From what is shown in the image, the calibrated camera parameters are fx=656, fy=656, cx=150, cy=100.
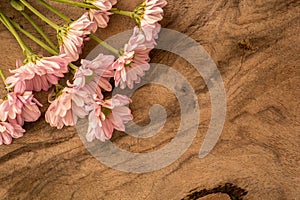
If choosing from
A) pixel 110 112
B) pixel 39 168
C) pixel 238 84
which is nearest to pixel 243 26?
pixel 238 84

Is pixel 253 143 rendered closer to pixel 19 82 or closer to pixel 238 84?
pixel 238 84

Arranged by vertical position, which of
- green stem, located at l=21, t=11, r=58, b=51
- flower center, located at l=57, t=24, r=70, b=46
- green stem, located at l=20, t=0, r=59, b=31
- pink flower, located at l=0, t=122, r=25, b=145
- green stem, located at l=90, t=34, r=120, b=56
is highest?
green stem, located at l=90, t=34, r=120, b=56

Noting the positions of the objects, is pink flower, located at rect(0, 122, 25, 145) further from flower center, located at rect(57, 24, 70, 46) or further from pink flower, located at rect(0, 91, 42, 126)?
flower center, located at rect(57, 24, 70, 46)

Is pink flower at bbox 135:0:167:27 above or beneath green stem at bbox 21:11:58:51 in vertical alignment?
above

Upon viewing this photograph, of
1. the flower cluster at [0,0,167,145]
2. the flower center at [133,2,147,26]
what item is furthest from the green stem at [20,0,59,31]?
the flower center at [133,2,147,26]

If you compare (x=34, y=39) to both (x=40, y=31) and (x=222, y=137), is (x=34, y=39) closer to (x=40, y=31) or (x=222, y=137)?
(x=40, y=31)
